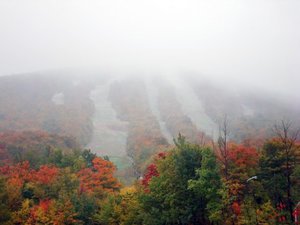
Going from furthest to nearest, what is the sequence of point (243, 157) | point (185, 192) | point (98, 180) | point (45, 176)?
point (98, 180)
point (45, 176)
point (243, 157)
point (185, 192)

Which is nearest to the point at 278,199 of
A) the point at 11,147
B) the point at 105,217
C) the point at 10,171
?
the point at 105,217

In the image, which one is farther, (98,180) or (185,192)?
(98,180)

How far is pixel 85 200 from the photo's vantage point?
5444 centimetres

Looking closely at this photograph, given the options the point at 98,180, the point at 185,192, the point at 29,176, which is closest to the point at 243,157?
the point at 185,192

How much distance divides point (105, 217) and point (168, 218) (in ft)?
32.0

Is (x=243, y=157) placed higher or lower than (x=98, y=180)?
higher

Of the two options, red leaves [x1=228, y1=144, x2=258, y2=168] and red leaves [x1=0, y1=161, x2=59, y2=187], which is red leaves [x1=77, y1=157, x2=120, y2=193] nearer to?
red leaves [x1=0, y1=161, x2=59, y2=187]

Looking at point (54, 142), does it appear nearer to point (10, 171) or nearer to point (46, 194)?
point (10, 171)

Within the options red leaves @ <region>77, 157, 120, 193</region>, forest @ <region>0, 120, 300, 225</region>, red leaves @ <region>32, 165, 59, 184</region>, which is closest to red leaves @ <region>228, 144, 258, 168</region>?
forest @ <region>0, 120, 300, 225</region>

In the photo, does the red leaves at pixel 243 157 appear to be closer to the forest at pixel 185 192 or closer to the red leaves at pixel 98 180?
the forest at pixel 185 192

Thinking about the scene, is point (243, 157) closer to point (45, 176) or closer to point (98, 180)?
point (98, 180)

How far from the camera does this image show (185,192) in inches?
1759

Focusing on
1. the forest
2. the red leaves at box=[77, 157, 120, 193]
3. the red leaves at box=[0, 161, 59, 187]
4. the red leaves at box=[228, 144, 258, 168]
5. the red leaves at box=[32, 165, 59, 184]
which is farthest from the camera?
the red leaves at box=[77, 157, 120, 193]

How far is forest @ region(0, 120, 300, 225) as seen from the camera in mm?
42281
